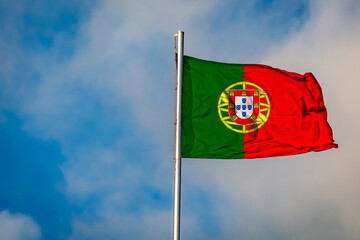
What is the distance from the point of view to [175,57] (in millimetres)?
21516

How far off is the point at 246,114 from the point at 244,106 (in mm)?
397

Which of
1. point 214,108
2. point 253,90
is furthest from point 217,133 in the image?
point 253,90

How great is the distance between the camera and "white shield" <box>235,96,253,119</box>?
74.6 ft

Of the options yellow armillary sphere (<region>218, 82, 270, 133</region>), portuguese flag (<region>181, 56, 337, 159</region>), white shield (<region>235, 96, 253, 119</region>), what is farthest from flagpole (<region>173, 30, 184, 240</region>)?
white shield (<region>235, 96, 253, 119</region>)

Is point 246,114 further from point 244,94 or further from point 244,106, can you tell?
point 244,94

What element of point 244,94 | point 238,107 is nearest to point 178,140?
point 238,107

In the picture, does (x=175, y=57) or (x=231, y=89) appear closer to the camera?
(x=175, y=57)

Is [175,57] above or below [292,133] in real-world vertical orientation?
above

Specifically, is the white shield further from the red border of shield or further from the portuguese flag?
the red border of shield

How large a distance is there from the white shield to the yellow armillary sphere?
0.07 m

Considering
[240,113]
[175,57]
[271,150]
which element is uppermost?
[175,57]

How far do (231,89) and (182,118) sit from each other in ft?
8.68

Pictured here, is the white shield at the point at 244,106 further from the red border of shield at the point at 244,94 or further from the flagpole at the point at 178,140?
the flagpole at the point at 178,140

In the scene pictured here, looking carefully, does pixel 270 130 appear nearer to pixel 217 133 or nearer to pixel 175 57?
pixel 217 133
